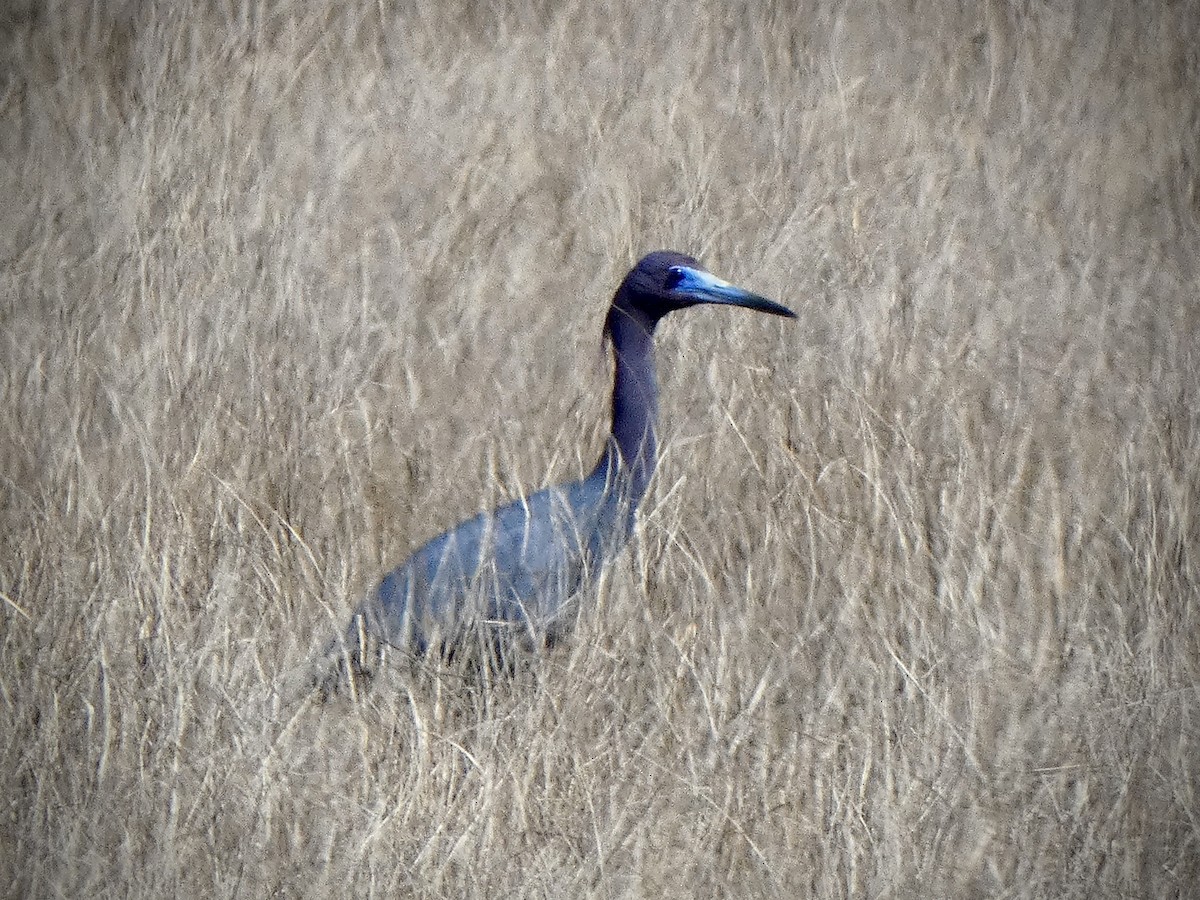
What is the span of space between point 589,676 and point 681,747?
0.20m

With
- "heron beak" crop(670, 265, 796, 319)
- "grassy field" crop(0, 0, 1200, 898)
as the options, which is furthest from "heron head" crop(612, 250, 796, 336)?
"grassy field" crop(0, 0, 1200, 898)

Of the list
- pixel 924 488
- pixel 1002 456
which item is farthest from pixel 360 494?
pixel 1002 456

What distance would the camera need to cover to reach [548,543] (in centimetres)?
321

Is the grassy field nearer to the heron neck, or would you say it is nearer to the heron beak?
the heron neck

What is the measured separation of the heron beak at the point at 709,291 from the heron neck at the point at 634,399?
0.44 ft

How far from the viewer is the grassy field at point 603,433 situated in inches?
99.8

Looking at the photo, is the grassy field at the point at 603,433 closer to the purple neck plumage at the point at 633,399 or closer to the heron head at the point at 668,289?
the purple neck plumage at the point at 633,399

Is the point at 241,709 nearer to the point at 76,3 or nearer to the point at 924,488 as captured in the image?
the point at 924,488

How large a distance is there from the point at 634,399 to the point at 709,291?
0.30 metres

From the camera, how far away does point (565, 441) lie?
12.5 feet

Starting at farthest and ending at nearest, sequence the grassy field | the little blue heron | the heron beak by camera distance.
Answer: the heron beak
the little blue heron
the grassy field

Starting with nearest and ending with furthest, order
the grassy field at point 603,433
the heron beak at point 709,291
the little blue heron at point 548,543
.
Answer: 1. the grassy field at point 603,433
2. the little blue heron at point 548,543
3. the heron beak at point 709,291

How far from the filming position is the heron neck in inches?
136

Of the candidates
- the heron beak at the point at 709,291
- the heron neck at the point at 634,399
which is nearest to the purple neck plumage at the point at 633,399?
the heron neck at the point at 634,399
